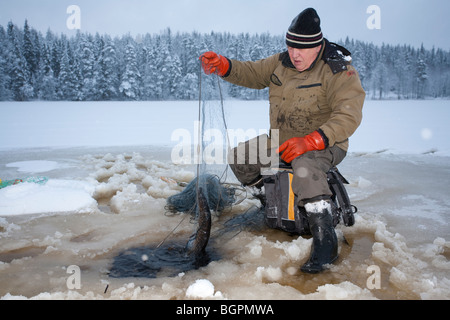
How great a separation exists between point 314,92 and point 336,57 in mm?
293

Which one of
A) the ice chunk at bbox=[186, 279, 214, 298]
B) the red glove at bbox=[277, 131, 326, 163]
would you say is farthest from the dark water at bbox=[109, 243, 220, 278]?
the red glove at bbox=[277, 131, 326, 163]

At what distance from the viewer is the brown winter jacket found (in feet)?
6.81

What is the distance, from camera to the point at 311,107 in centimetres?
239

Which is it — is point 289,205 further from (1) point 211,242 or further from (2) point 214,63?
(2) point 214,63

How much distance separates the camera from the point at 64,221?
2.72m

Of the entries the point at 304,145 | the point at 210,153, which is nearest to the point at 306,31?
the point at 304,145

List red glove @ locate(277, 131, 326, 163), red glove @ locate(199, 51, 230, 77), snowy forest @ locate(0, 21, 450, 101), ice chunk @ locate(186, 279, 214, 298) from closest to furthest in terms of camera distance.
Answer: ice chunk @ locate(186, 279, 214, 298) < red glove @ locate(277, 131, 326, 163) < red glove @ locate(199, 51, 230, 77) < snowy forest @ locate(0, 21, 450, 101)

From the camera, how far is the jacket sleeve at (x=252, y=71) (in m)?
2.79

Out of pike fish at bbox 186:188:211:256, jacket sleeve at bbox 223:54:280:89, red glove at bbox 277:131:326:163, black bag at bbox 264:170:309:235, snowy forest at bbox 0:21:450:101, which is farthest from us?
snowy forest at bbox 0:21:450:101

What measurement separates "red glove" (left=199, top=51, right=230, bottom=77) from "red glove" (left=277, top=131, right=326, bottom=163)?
3.30 ft

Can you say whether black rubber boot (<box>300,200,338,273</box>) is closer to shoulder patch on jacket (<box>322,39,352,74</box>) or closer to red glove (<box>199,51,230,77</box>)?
shoulder patch on jacket (<box>322,39,352,74</box>)

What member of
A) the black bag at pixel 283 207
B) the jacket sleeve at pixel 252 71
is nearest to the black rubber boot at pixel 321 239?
the black bag at pixel 283 207
